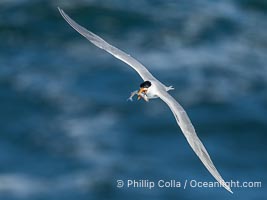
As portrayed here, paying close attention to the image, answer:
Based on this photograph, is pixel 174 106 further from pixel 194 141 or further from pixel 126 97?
pixel 126 97

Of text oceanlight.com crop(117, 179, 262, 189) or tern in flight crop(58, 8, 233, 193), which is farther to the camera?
text oceanlight.com crop(117, 179, 262, 189)

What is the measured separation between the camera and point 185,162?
2823 centimetres

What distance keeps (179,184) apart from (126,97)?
4397mm

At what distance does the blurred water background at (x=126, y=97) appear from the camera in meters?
28.1

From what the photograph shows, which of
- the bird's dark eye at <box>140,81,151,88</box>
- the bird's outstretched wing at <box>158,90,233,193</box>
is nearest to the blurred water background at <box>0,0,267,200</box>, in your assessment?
the bird's dark eye at <box>140,81,151,88</box>

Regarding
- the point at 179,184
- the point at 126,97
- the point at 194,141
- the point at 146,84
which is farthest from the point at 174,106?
the point at 126,97

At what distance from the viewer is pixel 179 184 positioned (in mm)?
27484

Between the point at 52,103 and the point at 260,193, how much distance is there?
7864 millimetres

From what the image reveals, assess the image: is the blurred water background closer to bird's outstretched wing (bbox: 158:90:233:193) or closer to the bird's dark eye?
the bird's dark eye

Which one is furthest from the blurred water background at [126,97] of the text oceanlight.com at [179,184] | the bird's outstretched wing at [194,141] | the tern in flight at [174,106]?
the bird's outstretched wing at [194,141]

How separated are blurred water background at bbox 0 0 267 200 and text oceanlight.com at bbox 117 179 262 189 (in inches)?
5.9

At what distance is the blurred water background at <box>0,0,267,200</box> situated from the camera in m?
28.1

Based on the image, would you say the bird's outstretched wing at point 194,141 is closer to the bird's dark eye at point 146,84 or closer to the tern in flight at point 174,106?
the tern in flight at point 174,106

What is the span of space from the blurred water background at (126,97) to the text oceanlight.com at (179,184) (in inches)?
5.9
